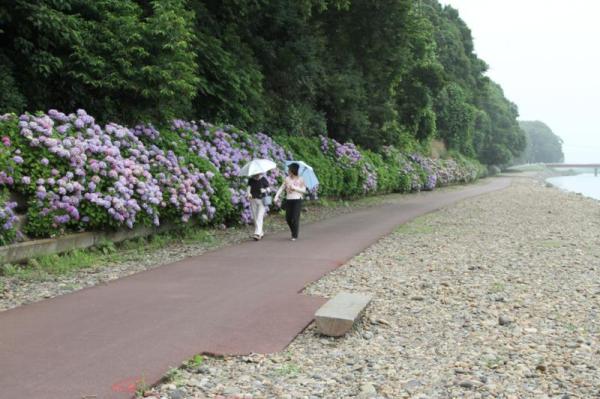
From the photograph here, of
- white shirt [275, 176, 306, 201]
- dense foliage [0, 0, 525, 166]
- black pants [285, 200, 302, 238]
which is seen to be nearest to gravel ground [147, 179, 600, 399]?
black pants [285, 200, 302, 238]

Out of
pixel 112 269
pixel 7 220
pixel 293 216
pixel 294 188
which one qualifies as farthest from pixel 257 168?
pixel 7 220

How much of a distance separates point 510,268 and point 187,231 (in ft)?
19.0

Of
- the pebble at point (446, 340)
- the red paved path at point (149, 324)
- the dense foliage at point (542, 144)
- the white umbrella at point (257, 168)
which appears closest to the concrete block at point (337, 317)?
the pebble at point (446, 340)

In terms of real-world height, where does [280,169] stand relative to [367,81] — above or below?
below

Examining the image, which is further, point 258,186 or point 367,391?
point 258,186

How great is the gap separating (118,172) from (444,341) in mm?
6056

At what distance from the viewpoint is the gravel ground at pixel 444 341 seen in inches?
156

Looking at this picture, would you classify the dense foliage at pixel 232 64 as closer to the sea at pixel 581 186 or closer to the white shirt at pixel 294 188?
the white shirt at pixel 294 188

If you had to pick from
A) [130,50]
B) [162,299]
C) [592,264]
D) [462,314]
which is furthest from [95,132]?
[592,264]

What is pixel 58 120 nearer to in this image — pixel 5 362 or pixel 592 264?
pixel 5 362

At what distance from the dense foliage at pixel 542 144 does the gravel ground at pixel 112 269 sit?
6221 inches

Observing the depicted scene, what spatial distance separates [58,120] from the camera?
9164 mm

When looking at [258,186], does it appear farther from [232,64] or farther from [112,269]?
[232,64]

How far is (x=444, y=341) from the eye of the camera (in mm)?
5082
